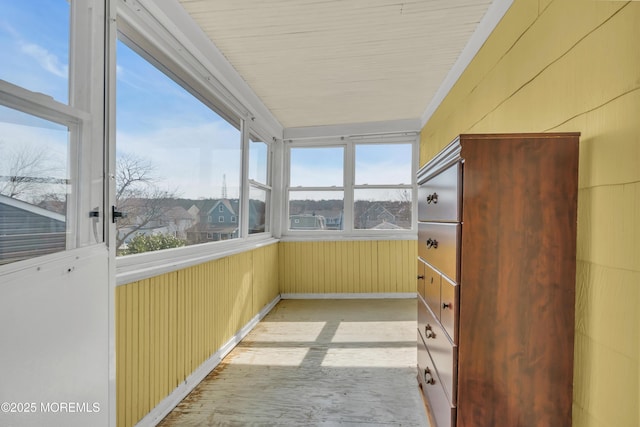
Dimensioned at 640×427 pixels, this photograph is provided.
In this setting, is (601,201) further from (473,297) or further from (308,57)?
(308,57)

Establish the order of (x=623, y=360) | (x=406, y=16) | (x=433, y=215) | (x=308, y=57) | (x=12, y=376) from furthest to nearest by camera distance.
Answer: (x=308, y=57) < (x=406, y=16) < (x=433, y=215) < (x=623, y=360) < (x=12, y=376)

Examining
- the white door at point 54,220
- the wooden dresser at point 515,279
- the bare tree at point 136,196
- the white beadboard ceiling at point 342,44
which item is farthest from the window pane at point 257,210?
the wooden dresser at point 515,279

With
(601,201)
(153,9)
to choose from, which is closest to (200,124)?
(153,9)

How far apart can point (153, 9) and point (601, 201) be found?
2250 millimetres

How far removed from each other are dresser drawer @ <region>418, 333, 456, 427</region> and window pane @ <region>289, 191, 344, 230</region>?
2.60 meters

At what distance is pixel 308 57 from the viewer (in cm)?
238

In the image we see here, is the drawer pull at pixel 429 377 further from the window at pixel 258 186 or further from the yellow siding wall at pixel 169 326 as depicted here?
the window at pixel 258 186

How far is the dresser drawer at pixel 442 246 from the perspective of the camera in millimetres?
1175

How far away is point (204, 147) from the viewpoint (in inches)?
88.1

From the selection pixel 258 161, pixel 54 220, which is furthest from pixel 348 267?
pixel 54 220

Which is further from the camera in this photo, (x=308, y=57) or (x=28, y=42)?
(x=308, y=57)

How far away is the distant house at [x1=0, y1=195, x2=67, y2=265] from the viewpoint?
2.66 feet

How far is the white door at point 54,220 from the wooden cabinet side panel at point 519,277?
140cm

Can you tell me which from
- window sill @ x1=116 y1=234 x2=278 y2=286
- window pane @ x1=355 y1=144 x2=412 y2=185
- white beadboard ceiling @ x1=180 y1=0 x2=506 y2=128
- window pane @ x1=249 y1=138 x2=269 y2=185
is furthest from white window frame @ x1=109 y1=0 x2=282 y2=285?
window pane @ x1=355 y1=144 x2=412 y2=185
